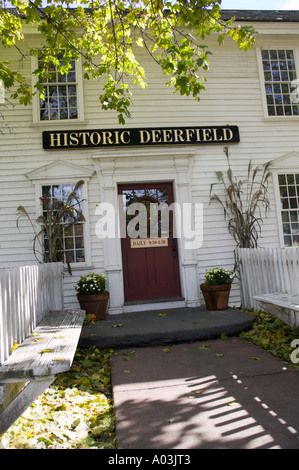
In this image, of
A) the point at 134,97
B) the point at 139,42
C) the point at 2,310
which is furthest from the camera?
the point at 134,97

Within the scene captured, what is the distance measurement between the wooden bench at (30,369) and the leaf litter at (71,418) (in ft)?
0.66

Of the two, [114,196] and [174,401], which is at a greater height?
[114,196]

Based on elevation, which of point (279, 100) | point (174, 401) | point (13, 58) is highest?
point (13, 58)

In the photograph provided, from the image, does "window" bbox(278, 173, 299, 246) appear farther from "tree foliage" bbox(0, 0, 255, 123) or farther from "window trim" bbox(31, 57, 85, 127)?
"window trim" bbox(31, 57, 85, 127)

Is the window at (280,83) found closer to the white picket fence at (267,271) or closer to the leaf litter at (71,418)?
the white picket fence at (267,271)

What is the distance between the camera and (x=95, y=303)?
5.88m

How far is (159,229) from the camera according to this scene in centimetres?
684

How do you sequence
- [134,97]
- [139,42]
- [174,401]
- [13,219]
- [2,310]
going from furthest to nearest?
[134,97] < [13,219] < [139,42] < [174,401] < [2,310]

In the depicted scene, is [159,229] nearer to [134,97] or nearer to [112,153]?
[112,153]

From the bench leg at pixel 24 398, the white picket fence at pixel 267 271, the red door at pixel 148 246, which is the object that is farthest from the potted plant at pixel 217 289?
the bench leg at pixel 24 398

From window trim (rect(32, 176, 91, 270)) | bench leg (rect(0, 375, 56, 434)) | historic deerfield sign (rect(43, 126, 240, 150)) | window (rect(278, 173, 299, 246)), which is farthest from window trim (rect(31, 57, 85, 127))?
bench leg (rect(0, 375, 56, 434))

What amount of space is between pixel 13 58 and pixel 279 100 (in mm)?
5669

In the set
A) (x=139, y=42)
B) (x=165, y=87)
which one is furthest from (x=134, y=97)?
(x=139, y=42)

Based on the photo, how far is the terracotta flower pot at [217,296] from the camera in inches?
239
